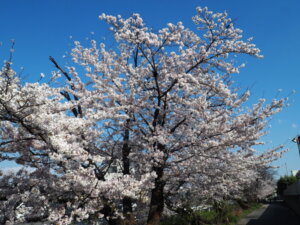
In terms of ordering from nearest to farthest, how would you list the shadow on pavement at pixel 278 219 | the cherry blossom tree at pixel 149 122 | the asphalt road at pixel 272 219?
the cherry blossom tree at pixel 149 122 → the shadow on pavement at pixel 278 219 → the asphalt road at pixel 272 219

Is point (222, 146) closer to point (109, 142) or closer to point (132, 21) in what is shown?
point (109, 142)

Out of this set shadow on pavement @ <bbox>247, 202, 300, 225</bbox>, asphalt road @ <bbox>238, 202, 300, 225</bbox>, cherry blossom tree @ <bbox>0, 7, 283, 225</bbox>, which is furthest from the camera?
asphalt road @ <bbox>238, 202, 300, 225</bbox>

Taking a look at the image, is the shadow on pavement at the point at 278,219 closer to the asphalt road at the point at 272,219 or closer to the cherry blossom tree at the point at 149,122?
the asphalt road at the point at 272,219

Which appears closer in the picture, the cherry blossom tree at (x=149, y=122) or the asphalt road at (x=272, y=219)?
the cherry blossom tree at (x=149, y=122)

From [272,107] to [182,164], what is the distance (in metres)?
3.64

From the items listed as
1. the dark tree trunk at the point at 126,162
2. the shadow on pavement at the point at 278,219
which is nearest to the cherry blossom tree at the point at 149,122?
the dark tree trunk at the point at 126,162

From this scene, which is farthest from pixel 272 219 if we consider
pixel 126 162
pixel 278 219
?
pixel 126 162

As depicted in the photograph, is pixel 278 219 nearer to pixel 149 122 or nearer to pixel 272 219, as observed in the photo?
pixel 272 219

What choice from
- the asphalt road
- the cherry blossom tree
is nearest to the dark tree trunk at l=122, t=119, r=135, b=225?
the cherry blossom tree

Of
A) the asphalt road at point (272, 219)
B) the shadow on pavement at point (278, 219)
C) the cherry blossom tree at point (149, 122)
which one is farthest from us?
the asphalt road at point (272, 219)

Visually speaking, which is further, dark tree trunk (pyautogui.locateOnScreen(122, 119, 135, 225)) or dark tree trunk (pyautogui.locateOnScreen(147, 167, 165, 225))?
dark tree trunk (pyautogui.locateOnScreen(122, 119, 135, 225))

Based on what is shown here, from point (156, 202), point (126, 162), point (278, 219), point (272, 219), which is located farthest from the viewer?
point (272, 219)

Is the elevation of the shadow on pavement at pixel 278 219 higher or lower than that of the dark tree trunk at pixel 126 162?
lower

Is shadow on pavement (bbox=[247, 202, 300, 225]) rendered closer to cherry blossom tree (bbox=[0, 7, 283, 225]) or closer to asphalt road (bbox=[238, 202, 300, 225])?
asphalt road (bbox=[238, 202, 300, 225])
